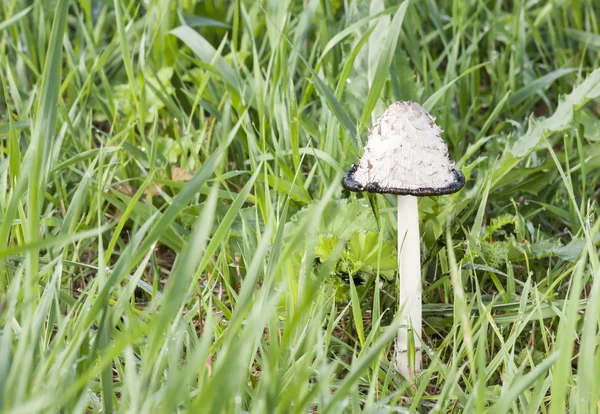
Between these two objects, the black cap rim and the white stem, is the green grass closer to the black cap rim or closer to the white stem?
the white stem

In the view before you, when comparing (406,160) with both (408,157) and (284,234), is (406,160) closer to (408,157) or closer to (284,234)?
(408,157)

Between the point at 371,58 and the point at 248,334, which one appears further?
the point at 371,58

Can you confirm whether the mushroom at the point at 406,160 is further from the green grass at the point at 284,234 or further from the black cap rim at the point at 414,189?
the green grass at the point at 284,234

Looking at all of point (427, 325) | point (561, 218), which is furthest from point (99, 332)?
point (561, 218)

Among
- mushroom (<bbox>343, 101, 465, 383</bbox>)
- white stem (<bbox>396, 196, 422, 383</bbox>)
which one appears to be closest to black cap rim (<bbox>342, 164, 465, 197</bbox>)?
mushroom (<bbox>343, 101, 465, 383</bbox>)

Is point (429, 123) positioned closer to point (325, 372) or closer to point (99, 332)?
point (325, 372)

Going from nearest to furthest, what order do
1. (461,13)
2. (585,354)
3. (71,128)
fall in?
(585,354) < (71,128) < (461,13)
